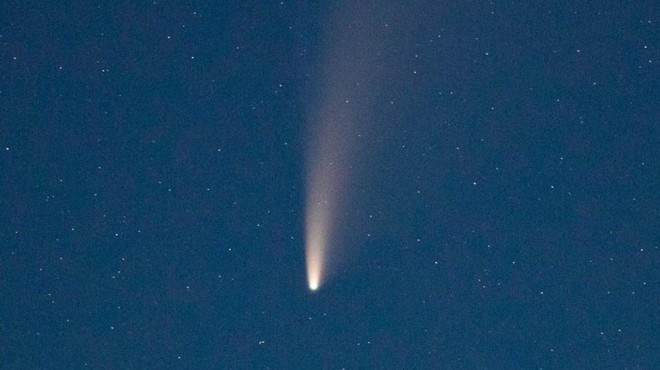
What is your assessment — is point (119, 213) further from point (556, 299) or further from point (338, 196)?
point (556, 299)

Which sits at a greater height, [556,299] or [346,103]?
[346,103]

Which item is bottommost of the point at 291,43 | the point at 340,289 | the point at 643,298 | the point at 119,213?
the point at 643,298

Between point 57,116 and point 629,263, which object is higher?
point 57,116

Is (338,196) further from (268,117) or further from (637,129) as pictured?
(637,129)

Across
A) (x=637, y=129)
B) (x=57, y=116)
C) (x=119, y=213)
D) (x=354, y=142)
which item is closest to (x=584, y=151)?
(x=637, y=129)

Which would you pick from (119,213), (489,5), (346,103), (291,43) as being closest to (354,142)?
(346,103)

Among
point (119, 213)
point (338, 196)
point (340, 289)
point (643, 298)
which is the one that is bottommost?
point (643, 298)
